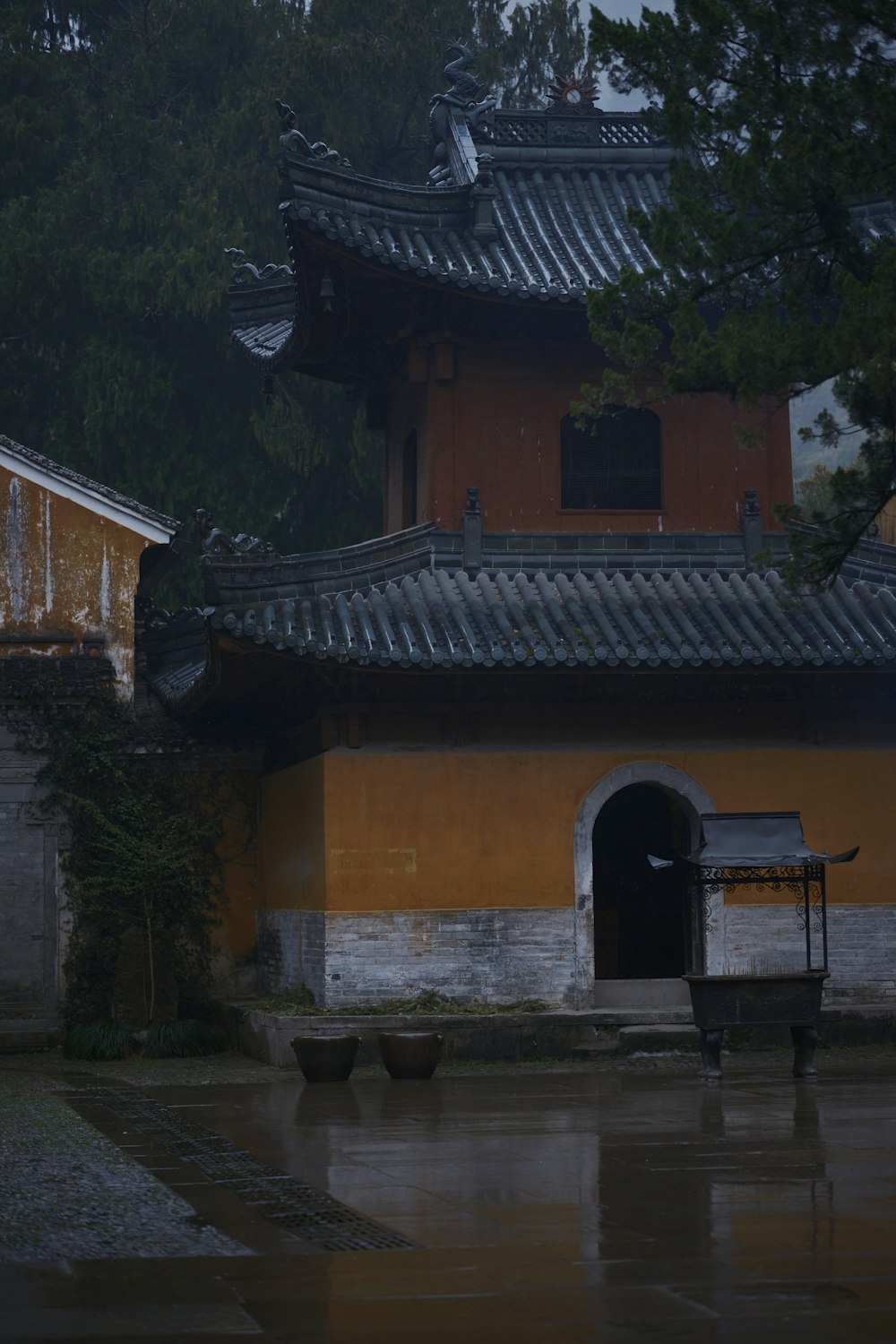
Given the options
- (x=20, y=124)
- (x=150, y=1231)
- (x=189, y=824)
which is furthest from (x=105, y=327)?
(x=150, y=1231)

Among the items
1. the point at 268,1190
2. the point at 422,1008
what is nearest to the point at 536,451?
the point at 422,1008

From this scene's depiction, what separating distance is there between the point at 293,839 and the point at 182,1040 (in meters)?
2.23

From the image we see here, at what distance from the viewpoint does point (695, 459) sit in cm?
Result: 1809

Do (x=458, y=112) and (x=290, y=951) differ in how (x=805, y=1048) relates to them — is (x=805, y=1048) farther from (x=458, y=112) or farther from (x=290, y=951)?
(x=458, y=112)

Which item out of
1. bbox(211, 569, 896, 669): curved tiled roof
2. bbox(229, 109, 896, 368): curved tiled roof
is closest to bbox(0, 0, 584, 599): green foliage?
bbox(229, 109, 896, 368): curved tiled roof

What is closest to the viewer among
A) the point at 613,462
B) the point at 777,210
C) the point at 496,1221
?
the point at 496,1221

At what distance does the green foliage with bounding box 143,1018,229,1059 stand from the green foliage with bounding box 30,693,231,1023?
3.43 feet

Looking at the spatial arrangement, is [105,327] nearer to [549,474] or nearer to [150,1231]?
[549,474]

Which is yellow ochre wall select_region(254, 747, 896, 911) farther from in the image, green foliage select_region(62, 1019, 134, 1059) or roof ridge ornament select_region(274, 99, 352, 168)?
roof ridge ornament select_region(274, 99, 352, 168)

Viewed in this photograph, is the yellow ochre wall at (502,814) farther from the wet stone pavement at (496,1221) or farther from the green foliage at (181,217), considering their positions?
the green foliage at (181,217)

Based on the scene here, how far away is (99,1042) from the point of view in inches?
699

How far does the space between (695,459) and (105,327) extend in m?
16.9

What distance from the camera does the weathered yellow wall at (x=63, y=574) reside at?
64.1 feet

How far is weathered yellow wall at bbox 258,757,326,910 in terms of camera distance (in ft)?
54.5
